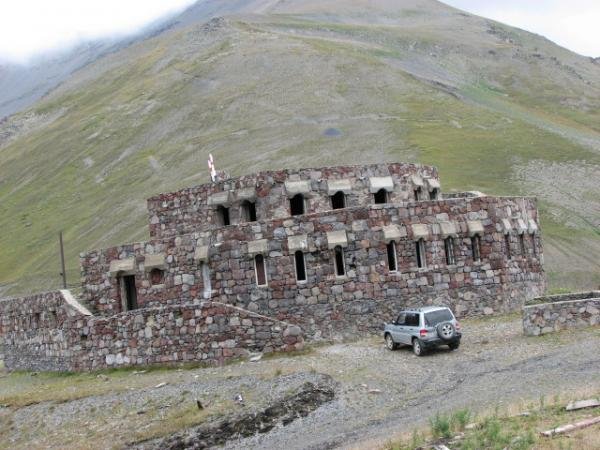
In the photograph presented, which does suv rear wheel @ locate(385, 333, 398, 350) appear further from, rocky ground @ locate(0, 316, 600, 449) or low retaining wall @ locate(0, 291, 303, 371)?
low retaining wall @ locate(0, 291, 303, 371)

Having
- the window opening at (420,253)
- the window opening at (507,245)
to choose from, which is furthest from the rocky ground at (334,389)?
the window opening at (507,245)

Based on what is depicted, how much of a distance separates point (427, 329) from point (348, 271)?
5814 millimetres

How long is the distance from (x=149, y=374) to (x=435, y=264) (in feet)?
42.4

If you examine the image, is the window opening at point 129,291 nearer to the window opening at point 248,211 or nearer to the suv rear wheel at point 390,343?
the window opening at point 248,211

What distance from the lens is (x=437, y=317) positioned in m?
28.2

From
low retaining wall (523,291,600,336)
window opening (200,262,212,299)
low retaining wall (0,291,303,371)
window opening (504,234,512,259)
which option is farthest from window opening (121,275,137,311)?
low retaining wall (523,291,600,336)

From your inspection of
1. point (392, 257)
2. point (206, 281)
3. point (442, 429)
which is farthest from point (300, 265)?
point (442, 429)

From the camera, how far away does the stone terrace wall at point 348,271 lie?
107 feet

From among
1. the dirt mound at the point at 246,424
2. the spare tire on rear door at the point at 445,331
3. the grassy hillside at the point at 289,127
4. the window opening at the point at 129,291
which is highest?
the grassy hillside at the point at 289,127

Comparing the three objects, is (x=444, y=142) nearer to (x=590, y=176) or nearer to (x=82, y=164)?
(x=590, y=176)

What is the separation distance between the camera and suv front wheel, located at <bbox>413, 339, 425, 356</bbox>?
27.8 meters

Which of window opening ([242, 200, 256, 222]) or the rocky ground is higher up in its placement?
window opening ([242, 200, 256, 222])

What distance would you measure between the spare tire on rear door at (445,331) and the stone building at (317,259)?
5127mm

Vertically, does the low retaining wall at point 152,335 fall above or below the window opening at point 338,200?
below
